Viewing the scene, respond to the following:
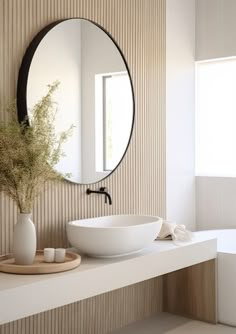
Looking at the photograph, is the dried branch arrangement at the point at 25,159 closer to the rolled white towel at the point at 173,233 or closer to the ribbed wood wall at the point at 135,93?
the ribbed wood wall at the point at 135,93

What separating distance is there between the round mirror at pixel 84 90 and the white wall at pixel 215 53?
125cm

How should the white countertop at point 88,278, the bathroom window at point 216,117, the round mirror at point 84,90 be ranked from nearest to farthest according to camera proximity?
the white countertop at point 88,278 < the round mirror at point 84,90 < the bathroom window at point 216,117

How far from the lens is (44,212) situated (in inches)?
126

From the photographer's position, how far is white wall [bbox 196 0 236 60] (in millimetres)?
4617

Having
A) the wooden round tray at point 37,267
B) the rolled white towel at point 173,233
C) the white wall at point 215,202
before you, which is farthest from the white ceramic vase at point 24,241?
the white wall at point 215,202

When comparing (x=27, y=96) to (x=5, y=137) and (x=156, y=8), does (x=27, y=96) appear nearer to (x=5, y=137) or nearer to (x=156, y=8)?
(x=5, y=137)

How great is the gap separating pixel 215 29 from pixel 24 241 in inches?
115

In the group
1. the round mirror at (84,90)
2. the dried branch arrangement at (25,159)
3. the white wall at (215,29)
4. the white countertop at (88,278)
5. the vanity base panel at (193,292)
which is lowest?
the vanity base panel at (193,292)

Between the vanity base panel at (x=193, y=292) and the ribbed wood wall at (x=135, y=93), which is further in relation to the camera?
the vanity base panel at (x=193, y=292)

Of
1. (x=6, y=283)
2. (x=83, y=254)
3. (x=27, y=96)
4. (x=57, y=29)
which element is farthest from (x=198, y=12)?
(x=6, y=283)

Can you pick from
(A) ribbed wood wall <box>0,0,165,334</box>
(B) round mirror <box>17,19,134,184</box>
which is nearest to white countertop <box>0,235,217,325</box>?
(A) ribbed wood wall <box>0,0,165,334</box>

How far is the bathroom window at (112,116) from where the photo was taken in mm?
3611

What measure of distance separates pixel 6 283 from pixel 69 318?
1064 mm

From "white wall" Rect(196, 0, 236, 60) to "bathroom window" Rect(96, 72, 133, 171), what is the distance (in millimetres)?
1261
